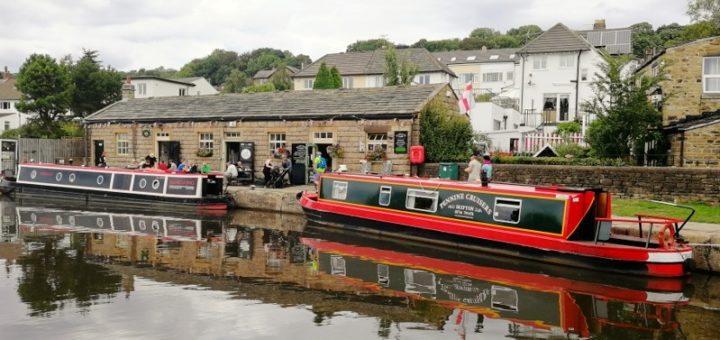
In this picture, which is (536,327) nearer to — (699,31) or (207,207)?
(207,207)

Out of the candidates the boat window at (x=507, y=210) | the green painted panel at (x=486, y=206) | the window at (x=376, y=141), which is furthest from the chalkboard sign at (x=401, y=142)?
the boat window at (x=507, y=210)

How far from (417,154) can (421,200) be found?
A: 5.08m

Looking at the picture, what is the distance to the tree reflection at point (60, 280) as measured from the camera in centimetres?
820

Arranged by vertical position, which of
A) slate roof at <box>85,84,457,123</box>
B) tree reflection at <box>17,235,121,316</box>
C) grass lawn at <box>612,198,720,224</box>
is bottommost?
tree reflection at <box>17,235,121,316</box>

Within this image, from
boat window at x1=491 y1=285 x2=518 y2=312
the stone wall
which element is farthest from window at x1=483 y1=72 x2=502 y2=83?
boat window at x1=491 y1=285 x2=518 y2=312

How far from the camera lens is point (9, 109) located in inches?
2237

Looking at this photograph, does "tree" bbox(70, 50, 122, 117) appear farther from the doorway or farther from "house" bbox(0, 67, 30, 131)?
the doorway

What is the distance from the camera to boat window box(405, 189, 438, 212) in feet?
43.7

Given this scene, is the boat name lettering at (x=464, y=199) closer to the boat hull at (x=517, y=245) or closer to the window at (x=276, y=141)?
the boat hull at (x=517, y=245)

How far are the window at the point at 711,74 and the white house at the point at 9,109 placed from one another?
51.8 meters

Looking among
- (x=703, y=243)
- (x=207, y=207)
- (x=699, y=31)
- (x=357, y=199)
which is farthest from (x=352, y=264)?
(x=699, y=31)

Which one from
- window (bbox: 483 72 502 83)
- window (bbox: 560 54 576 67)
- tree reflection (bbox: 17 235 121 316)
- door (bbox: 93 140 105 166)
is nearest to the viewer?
tree reflection (bbox: 17 235 121 316)

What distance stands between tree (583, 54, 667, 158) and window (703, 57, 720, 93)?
2220mm

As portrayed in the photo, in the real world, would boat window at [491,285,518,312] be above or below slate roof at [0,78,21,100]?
below
